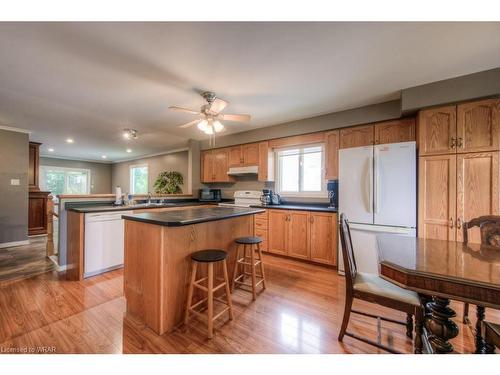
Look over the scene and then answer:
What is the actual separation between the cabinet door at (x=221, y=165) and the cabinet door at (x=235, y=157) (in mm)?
129

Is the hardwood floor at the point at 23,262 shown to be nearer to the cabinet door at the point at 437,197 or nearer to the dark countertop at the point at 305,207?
the dark countertop at the point at 305,207

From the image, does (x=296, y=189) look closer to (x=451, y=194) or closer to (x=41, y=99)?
(x=451, y=194)

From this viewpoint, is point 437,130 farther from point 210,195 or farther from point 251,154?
point 210,195

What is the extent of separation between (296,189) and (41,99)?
4.04 m

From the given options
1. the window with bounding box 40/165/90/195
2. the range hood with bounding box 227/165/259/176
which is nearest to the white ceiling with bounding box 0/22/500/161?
the range hood with bounding box 227/165/259/176

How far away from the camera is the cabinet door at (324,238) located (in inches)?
122

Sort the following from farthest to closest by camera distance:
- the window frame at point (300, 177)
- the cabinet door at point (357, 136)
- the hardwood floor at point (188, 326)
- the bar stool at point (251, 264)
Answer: the window frame at point (300, 177) < the cabinet door at point (357, 136) < the bar stool at point (251, 264) < the hardwood floor at point (188, 326)

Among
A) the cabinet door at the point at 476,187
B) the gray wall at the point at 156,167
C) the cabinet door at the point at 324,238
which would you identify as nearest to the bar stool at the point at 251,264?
the cabinet door at the point at 324,238

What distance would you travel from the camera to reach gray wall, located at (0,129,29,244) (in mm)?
4090

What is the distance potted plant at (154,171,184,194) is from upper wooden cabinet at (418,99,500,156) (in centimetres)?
569
